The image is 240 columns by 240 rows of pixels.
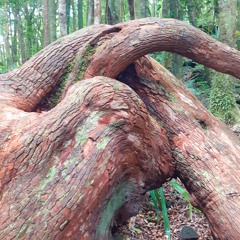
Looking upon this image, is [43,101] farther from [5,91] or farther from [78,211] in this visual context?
[78,211]

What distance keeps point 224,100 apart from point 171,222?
3581 millimetres

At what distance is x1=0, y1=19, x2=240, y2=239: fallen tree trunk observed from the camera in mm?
2518

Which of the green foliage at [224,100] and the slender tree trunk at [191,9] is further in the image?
the slender tree trunk at [191,9]

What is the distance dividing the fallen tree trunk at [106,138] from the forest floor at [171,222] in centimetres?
126

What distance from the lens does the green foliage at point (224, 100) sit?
25.4 ft

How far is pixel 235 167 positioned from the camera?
136 inches

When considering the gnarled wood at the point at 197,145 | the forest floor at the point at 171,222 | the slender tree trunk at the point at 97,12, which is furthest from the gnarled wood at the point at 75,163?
the slender tree trunk at the point at 97,12

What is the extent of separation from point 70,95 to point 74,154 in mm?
512

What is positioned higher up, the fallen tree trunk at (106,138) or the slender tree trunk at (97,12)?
the slender tree trunk at (97,12)

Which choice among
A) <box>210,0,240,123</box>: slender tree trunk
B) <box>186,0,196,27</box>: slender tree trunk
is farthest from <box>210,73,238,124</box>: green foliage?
<box>186,0,196,27</box>: slender tree trunk

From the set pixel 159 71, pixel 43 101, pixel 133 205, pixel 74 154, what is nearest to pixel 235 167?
pixel 133 205

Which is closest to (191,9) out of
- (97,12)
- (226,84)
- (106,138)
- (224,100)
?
(97,12)

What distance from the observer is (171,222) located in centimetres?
503

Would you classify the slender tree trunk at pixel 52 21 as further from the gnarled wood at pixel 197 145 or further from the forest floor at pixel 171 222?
the gnarled wood at pixel 197 145
